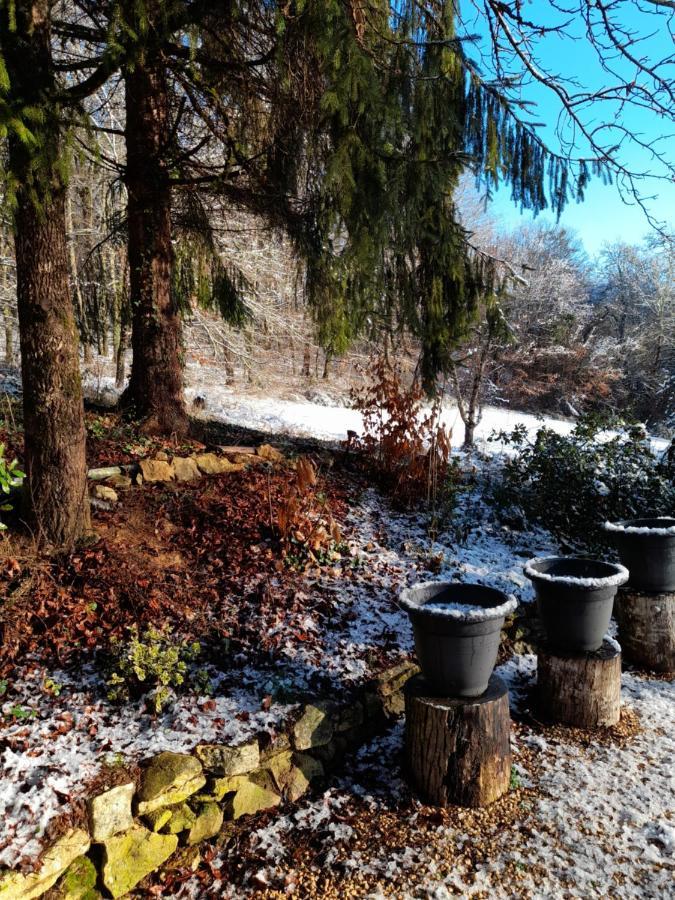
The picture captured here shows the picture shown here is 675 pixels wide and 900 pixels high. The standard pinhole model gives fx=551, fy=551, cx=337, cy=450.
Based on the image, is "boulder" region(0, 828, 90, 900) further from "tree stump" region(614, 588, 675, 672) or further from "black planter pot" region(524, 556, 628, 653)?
"tree stump" region(614, 588, 675, 672)

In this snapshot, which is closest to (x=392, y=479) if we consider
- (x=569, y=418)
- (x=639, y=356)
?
(x=569, y=418)

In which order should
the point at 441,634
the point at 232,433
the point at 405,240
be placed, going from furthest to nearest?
the point at 232,433 → the point at 405,240 → the point at 441,634

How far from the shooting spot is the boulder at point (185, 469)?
15.1 feet

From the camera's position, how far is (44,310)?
125 inches

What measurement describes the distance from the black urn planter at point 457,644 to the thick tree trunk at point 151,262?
12.1 ft

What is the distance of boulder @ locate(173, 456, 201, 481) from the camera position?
461 centimetres

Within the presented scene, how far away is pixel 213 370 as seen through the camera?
1452cm

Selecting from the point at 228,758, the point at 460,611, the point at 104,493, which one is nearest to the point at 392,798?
the point at 228,758

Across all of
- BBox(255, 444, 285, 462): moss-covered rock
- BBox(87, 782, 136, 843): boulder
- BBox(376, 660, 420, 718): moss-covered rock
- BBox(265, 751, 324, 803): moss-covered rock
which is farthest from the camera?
BBox(255, 444, 285, 462): moss-covered rock

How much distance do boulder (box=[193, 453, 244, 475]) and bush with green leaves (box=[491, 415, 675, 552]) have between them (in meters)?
2.55

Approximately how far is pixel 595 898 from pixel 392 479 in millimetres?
3684

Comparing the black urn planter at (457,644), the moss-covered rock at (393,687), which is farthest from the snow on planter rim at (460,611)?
the moss-covered rock at (393,687)

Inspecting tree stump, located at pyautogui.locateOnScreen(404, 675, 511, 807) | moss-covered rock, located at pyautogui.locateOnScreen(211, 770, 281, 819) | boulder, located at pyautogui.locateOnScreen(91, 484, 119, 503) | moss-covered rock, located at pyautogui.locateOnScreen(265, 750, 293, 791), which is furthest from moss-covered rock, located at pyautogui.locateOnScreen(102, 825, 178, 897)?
boulder, located at pyautogui.locateOnScreen(91, 484, 119, 503)

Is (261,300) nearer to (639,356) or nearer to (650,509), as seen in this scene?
(650,509)
